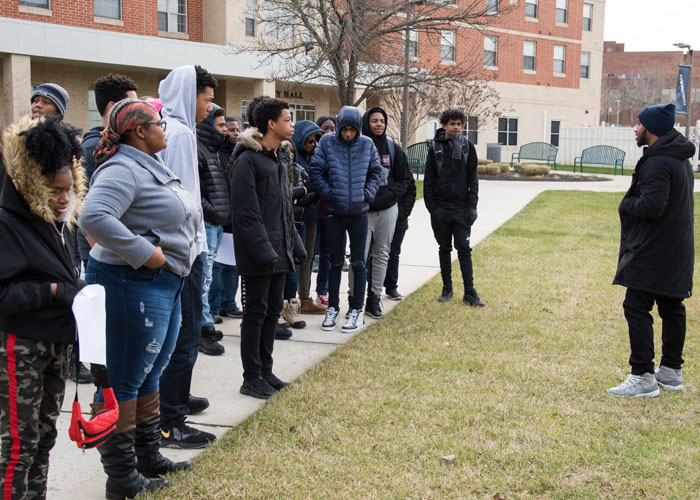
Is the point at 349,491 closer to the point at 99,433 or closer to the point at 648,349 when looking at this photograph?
the point at 99,433

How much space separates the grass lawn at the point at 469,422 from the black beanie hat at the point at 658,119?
1882 mm

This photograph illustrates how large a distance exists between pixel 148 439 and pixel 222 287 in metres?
3.61

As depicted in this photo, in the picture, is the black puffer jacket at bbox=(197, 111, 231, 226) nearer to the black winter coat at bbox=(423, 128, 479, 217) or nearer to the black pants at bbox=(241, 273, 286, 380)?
the black pants at bbox=(241, 273, 286, 380)

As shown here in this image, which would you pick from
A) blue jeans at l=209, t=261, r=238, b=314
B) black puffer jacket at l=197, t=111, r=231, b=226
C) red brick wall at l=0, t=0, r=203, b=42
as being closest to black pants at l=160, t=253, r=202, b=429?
black puffer jacket at l=197, t=111, r=231, b=226

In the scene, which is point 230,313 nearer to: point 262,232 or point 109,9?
point 262,232

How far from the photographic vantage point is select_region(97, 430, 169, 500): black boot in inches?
138

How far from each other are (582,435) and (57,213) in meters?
3.27

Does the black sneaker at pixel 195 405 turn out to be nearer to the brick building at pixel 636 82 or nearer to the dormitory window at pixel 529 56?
the dormitory window at pixel 529 56

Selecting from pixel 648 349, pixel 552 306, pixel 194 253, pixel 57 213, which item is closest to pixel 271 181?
pixel 194 253

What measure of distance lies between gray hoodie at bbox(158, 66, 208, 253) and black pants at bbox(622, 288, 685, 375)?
3020mm

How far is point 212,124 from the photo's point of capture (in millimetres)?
6281

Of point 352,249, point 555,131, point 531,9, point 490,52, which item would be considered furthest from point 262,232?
point 555,131

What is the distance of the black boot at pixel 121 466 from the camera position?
3.51 m

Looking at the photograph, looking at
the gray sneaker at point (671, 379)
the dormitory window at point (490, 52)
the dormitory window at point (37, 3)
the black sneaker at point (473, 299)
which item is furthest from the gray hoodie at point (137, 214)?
the dormitory window at point (490, 52)
